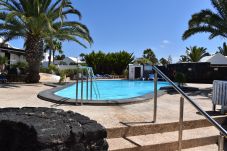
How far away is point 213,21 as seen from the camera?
18359 millimetres

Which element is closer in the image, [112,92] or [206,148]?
[206,148]

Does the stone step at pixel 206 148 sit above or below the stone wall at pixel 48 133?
below

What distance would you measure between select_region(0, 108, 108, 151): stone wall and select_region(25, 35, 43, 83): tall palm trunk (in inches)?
553

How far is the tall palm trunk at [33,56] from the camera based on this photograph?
1798 centimetres

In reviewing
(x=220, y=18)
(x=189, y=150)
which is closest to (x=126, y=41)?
(x=220, y=18)

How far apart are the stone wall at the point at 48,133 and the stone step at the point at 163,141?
0.92m

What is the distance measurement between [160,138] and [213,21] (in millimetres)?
14647

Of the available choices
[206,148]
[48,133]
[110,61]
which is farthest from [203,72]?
[48,133]

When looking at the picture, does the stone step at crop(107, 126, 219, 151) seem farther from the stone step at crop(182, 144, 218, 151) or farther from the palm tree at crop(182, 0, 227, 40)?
the palm tree at crop(182, 0, 227, 40)

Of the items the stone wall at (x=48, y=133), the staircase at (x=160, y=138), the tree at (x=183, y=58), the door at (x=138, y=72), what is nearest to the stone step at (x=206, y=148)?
the staircase at (x=160, y=138)

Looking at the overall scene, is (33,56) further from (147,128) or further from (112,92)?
(147,128)

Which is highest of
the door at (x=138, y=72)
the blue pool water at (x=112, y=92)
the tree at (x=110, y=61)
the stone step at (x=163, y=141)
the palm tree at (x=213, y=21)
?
the palm tree at (x=213, y=21)

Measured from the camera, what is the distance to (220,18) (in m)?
18.4

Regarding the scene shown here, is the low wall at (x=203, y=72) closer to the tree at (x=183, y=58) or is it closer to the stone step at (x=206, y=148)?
the stone step at (x=206, y=148)
